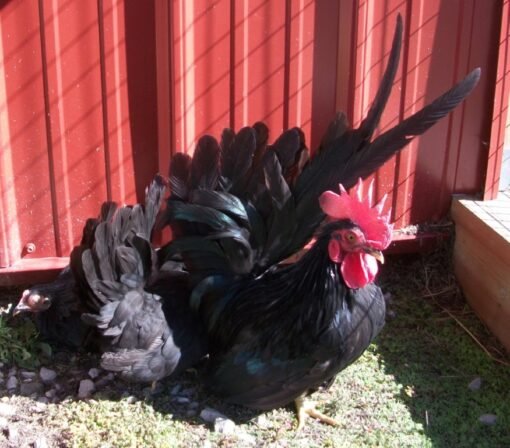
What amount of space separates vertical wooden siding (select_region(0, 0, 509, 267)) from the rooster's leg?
1.50 metres

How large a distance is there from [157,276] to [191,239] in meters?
0.27

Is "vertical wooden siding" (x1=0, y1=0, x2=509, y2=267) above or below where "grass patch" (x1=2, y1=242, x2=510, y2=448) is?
above

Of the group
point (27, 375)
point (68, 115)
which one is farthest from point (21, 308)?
point (68, 115)

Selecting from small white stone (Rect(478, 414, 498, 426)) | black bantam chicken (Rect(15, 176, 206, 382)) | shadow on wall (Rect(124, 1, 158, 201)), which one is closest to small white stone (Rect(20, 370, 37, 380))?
black bantam chicken (Rect(15, 176, 206, 382))

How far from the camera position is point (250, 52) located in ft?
12.0

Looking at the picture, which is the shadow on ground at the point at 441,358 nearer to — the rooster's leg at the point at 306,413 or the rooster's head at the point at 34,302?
the rooster's leg at the point at 306,413

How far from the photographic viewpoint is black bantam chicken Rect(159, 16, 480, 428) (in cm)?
278

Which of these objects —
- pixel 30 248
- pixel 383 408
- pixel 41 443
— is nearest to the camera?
pixel 41 443

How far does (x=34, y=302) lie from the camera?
3.42 m

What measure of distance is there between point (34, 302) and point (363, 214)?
1.82 meters

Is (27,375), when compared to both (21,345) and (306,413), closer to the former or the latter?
(21,345)

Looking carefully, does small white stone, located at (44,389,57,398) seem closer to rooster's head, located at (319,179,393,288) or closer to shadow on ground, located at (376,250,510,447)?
rooster's head, located at (319,179,393,288)

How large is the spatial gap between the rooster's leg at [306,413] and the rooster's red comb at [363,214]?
0.96 metres

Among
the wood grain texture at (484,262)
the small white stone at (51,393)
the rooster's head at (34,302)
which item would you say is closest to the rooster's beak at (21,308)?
the rooster's head at (34,302)
